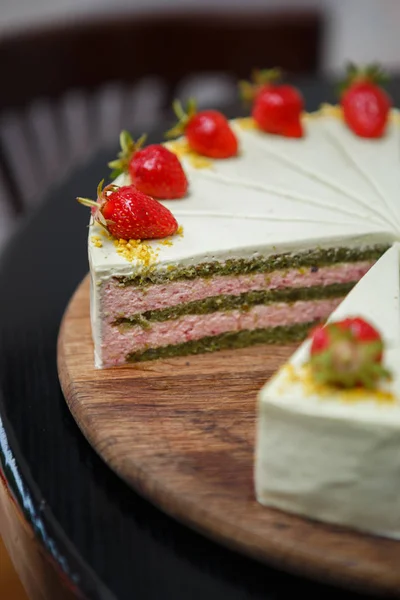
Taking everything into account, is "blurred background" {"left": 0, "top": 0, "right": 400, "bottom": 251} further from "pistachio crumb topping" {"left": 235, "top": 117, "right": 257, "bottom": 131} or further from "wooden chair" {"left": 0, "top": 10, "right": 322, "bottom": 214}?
"pistachio crumb topping" {"left": 235, "top": 117, "right": 257, "bottom": 131}

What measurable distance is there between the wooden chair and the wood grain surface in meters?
1.69

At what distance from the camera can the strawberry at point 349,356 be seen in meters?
1.90

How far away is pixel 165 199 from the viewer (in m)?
2.82

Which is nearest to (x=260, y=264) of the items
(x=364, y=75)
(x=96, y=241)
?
(x=96, y=241)

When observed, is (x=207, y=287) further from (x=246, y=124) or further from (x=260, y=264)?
(x=246, y=124)

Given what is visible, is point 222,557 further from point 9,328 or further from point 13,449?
point 9,328

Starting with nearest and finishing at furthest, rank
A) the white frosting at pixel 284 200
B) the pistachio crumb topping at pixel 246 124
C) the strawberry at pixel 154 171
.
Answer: the white frosting at pixel 284 200, the strawberry at pixel 154 171, the pistachio crumb topping at pixel 246 124

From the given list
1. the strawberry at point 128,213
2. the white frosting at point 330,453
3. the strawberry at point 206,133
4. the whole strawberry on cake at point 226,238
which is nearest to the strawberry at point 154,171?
the whole strawberry on cake at point 226,238

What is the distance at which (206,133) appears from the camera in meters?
3.08

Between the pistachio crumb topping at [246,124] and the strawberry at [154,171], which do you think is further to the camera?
the pistachio crumb topping at [246,124]

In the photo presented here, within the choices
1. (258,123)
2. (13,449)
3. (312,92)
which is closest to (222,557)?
(13,449)

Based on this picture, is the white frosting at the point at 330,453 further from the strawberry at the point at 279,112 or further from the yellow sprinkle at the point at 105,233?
the strawberry at the point at 279,112

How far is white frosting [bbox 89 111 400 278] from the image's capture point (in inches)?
103

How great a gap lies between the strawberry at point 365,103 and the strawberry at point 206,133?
531 millimetres
